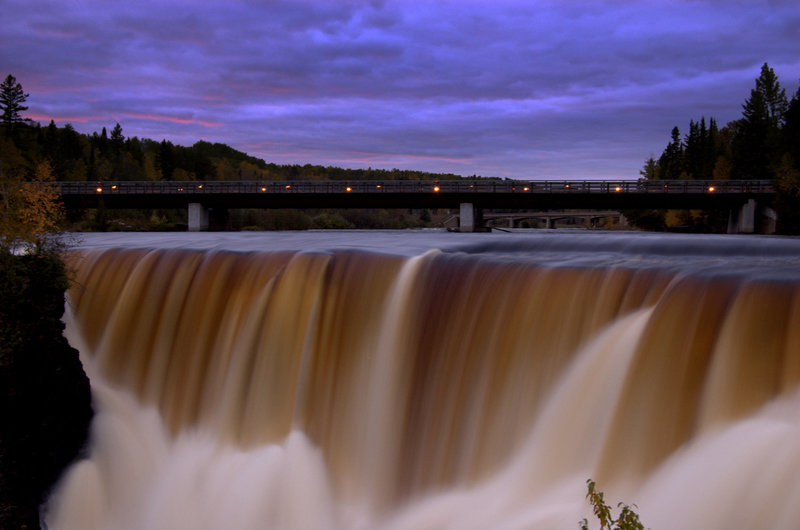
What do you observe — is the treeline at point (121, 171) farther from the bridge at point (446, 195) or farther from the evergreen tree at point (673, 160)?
the evergreen tree at point (673, 160)

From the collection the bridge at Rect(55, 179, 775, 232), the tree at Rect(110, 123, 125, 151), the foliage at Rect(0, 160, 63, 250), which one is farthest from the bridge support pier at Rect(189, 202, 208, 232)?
the tree at Rect(110, 123, 125, 151)

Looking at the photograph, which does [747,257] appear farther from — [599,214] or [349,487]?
[599,214]

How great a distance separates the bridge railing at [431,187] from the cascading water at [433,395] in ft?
132

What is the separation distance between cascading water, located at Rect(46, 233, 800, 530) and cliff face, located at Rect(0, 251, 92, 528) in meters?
0.66

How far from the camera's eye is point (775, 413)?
32.6 feet

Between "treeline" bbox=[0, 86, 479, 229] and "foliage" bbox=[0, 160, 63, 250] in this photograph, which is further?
"treeline" bbox=[0, 86, 479, 229]

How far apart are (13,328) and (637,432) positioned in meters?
14.5

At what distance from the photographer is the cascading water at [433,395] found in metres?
10.5

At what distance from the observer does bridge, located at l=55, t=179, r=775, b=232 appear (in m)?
52.7

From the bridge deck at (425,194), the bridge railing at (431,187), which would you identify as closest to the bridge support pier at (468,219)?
the bridge deck at (425,194)

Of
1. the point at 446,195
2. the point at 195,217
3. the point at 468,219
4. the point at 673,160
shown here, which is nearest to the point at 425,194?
the point at 446,195

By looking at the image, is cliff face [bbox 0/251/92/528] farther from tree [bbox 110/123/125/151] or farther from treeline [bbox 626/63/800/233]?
tree [bbox 110/123/125/151]

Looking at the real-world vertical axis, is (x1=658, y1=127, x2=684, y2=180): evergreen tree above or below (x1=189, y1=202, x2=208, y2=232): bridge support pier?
above

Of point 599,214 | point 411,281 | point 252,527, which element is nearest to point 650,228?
point 599,214
